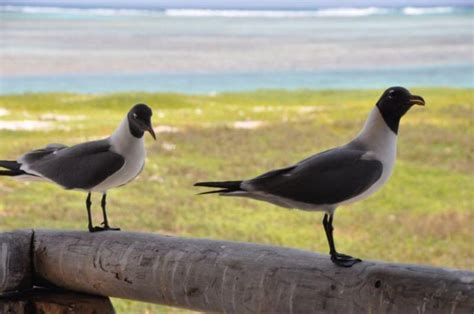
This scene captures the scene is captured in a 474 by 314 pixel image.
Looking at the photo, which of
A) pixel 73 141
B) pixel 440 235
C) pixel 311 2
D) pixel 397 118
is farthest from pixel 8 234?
pixel 73 141

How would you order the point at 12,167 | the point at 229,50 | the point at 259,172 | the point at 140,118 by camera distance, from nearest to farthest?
the point at 140,118
the point at 12,167
the point at 259,172
the point at 229,50

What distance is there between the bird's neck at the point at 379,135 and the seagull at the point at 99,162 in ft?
1.15

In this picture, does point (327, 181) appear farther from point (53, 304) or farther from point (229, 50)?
point (229, 50)

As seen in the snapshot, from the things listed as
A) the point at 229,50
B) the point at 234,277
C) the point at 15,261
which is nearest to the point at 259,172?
the point at 229,50

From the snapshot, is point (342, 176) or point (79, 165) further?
point (79, 165)

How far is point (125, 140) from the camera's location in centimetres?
147

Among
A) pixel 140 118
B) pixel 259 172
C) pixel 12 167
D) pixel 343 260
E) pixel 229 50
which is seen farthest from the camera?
pixel 229 50

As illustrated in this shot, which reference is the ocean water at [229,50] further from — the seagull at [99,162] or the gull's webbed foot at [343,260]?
the gull's webbed foot at [343,260]

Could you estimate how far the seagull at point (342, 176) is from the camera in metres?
1.21

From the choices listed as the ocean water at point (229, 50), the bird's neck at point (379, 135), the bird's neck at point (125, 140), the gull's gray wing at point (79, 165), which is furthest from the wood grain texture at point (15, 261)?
the ocean water at point (229, 50)

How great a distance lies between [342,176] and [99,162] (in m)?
0.43

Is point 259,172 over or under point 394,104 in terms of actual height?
under

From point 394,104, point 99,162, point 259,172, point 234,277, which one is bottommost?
point 259,172

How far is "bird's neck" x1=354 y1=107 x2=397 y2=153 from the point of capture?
1.22 metres
